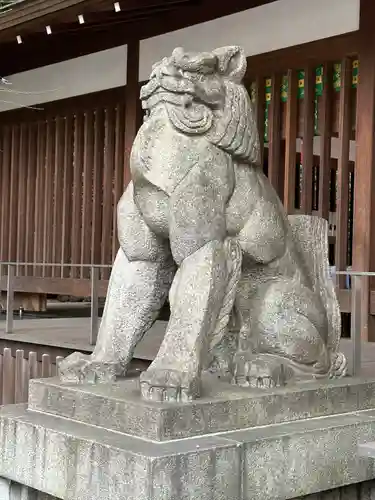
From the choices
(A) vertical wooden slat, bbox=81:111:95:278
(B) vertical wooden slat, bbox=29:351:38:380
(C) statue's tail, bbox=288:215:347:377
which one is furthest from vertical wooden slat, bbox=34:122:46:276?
(C) statue's tail, bbox=288:215:347:377

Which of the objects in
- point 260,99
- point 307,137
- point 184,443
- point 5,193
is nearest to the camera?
point 184,443

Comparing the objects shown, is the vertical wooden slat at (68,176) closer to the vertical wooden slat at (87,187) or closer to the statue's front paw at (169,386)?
the vertical wooden slat at (87,187)

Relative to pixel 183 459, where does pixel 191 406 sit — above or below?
above

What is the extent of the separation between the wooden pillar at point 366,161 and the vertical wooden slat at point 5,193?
519 cm

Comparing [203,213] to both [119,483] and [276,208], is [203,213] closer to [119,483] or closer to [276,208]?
[276,208]

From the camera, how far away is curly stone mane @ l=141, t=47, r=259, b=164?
2.50m

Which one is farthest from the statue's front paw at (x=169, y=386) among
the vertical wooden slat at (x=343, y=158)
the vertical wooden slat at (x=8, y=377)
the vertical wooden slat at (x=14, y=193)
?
the vertical wooden slat at (x=14, y=193)

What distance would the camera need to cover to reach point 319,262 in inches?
119

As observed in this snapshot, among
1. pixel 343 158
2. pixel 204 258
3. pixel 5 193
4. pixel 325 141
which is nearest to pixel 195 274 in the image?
pixel 204 258

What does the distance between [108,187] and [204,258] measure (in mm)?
6111

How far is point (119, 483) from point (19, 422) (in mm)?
499

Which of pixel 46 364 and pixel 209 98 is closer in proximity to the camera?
pixel 209 98

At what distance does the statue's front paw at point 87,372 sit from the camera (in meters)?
2.56

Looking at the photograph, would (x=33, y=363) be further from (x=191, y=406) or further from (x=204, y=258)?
(x=191, y=406)
